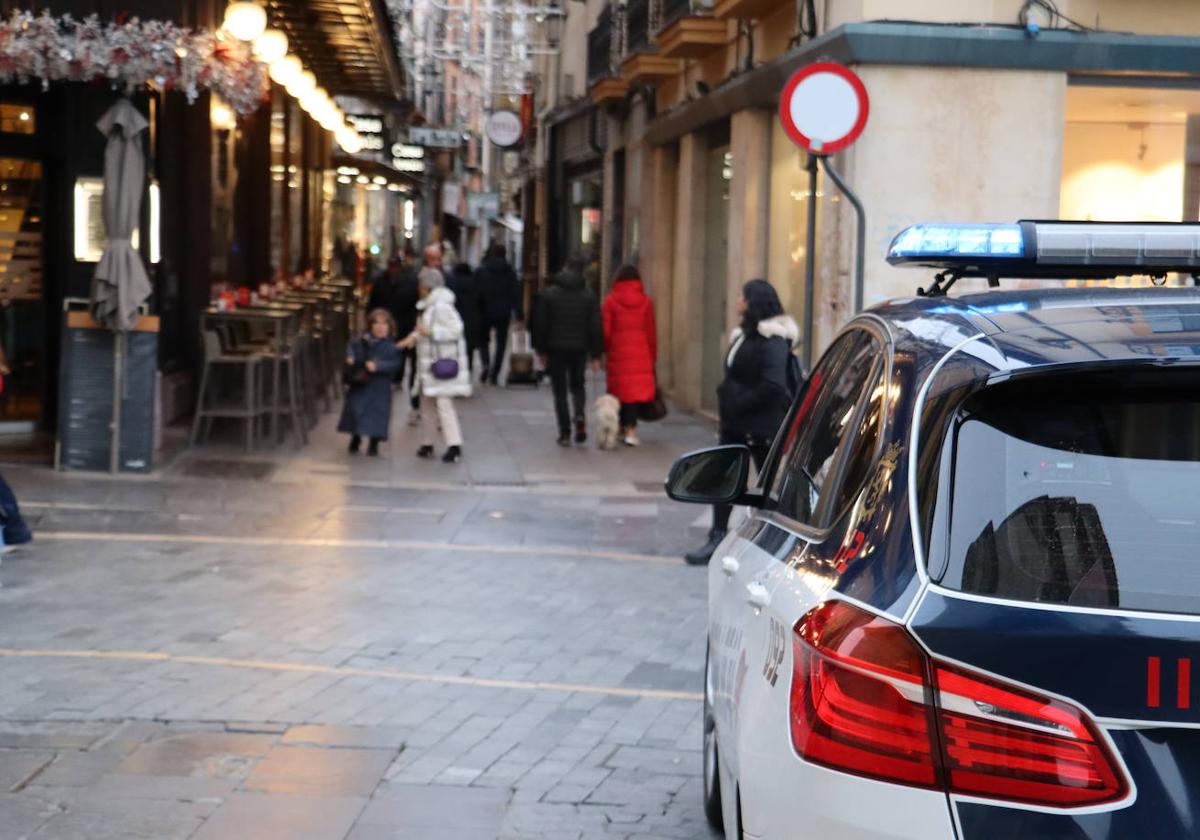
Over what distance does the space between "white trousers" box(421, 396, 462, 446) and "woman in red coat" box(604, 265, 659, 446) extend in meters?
2.27

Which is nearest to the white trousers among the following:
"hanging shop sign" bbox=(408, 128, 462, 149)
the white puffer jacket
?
the white puffer jacket

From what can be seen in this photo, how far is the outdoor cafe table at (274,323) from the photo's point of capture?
16.0 m

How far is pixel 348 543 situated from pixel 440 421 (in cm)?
471

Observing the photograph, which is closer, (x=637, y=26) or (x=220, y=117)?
(x=220, y=117)

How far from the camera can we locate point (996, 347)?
9.66 feet

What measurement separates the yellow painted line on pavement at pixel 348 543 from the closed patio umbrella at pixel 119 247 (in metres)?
2.68

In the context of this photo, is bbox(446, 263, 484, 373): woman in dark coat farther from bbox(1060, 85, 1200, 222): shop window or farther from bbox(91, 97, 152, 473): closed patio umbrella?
bbox(1060, 85, 1200, 222): shop window

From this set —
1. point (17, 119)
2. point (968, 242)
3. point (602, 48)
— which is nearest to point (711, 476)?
point (968, 242)

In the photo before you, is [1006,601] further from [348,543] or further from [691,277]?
[691,277]

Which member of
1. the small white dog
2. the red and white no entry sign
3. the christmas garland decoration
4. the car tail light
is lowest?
the small white dog

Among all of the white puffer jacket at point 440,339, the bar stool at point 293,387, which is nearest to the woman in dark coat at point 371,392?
the white puffer jacket at point 440,339

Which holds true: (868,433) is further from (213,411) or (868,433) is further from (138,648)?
(213,411)

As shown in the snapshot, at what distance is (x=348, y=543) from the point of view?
11.3 m

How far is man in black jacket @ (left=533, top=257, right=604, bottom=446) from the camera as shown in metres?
17.8
